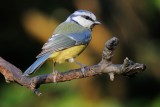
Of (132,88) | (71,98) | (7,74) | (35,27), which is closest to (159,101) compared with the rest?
(132,88)

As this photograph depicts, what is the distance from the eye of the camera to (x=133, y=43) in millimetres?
4520

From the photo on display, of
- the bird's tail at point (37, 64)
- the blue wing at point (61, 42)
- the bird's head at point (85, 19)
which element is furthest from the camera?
the bird's head at point (85, 19)

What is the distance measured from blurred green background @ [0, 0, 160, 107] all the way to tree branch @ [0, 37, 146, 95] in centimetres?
197

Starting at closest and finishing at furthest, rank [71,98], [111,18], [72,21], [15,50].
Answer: [72,21] → [71,98] → [111,18] → [15,50]

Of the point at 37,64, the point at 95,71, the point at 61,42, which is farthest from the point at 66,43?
the point at 95,71

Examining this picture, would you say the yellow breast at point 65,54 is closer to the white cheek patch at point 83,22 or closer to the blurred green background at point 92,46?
the white cheek patch at point 83,22

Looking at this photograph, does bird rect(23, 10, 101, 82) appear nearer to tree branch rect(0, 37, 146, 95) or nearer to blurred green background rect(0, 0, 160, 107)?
tree branch rect(0, 37, 146, 95)

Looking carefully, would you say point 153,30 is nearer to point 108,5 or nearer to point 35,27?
point 108,5

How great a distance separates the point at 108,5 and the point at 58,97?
3.12 ft

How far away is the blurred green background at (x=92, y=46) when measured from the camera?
13.5ft

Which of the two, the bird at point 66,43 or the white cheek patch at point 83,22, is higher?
the white cheek patch at point 83,22

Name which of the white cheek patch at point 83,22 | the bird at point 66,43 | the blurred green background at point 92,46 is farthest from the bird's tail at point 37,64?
the blurred green background at point 92,46

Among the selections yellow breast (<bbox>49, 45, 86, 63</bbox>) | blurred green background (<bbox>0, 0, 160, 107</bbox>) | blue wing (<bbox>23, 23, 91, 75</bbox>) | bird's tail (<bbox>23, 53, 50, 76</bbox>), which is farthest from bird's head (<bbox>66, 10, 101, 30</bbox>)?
blurred green background (<bbox>0, 0, 160, 107</bbox>)

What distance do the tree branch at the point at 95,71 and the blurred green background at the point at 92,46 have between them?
197cm
